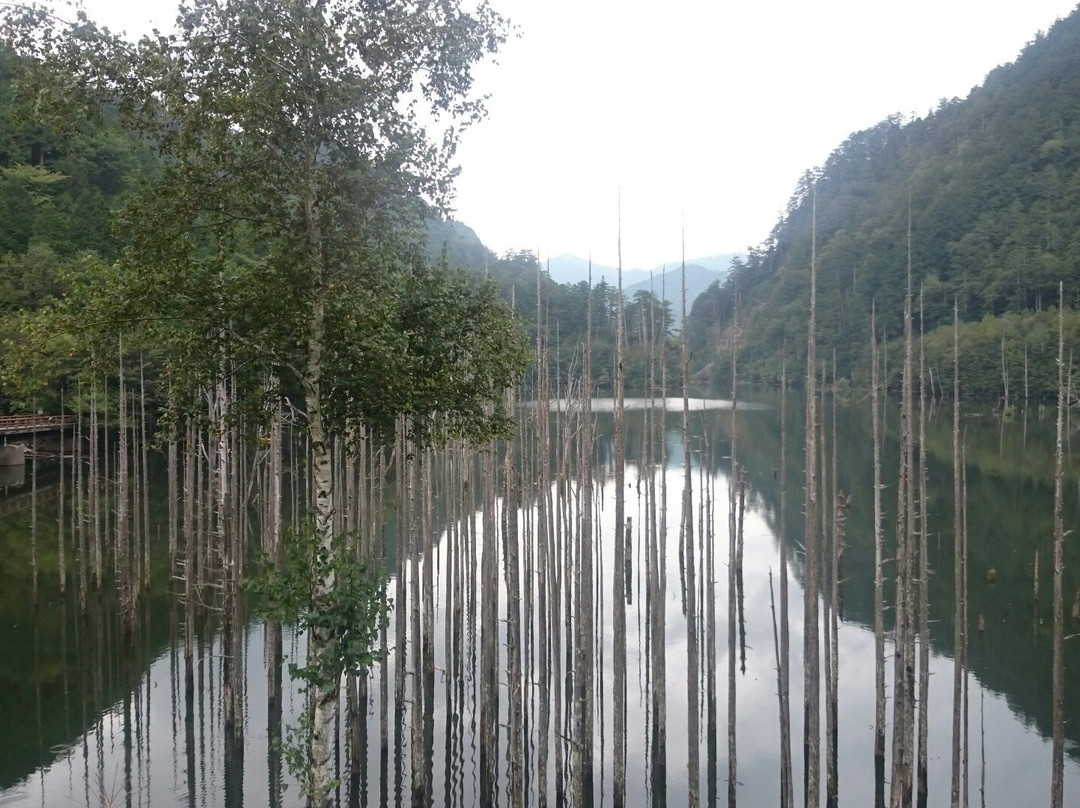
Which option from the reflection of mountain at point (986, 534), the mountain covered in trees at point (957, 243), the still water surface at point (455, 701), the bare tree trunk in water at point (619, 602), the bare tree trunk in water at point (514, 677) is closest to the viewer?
the bare tree trunk in water at point (514, 677)

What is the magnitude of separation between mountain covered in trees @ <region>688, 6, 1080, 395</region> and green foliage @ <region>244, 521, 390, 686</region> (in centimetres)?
4117

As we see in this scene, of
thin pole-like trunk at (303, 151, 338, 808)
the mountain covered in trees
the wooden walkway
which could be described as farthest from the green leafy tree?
the mountain covered in trees

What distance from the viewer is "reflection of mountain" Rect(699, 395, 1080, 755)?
17.8 metres

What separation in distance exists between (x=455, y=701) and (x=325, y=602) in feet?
31.0

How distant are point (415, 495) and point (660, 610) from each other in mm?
4217

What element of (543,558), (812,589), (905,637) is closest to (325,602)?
(543,558)

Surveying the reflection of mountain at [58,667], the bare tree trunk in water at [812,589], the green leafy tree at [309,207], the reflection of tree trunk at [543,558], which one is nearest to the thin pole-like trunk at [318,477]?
the green leafy tree at [309,207]

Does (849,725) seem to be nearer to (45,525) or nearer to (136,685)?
(136,685)

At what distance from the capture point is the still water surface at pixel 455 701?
12680 mm

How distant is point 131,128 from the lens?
7.23m

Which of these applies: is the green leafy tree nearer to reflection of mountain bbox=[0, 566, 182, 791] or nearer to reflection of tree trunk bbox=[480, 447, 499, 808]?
reflection of tree trunk bbox=[480, 447, 499, 808]

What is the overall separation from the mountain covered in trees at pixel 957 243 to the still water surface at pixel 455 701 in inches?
1059

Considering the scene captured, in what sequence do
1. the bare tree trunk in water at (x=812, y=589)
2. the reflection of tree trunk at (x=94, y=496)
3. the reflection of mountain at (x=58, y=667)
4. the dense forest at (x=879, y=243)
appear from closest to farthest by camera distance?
the bare tree trunk in water at (x=812, y=589) → the reflection of mountain at (x=58, y=667) → the reflection of tree trunk at (x=94, y=496) → the dense forest at (x=879, y=243)

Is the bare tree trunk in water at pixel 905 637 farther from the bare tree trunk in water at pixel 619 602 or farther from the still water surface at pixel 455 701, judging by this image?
the bare tree trunk in water at pixel 619 602
